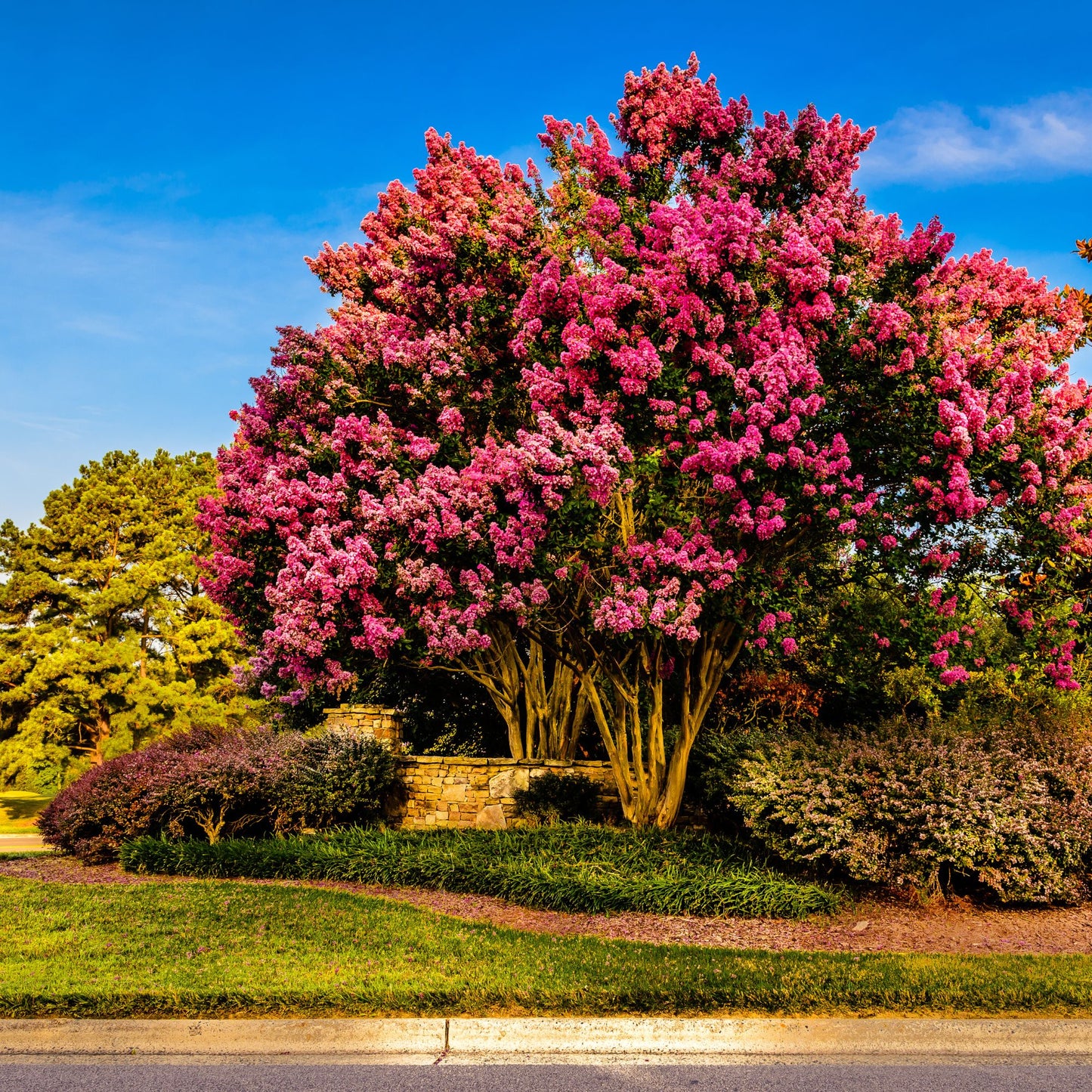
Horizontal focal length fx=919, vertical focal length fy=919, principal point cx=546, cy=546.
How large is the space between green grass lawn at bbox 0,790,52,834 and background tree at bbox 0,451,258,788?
1.05m

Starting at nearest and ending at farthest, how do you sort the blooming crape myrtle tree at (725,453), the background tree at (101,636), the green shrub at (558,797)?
the blooming crape myrtle tree at (725,453) < the green shrub at (558,797) < the background tree at (101,636)

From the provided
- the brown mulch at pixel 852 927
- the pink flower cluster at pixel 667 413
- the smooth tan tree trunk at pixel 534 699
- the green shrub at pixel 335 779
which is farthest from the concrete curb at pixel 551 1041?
the smooth tan tree trunk at pixel 534 699

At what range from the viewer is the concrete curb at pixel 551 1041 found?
512 centimetres

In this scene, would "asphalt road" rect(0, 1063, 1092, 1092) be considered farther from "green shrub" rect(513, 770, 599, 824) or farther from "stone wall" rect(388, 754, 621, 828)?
"stone wall" rect(388, 754, 621, 828)

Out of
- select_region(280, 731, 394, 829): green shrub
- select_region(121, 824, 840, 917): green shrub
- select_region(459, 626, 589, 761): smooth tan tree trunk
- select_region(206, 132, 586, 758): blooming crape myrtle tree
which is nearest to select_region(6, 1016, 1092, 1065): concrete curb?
select_region(121, 824, 840, 917): green shrub

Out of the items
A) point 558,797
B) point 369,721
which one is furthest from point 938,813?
point 369,721

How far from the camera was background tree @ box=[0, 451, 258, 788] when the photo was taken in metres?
25.4

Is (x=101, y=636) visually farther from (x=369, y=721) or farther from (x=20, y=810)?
(x=369, y=721)

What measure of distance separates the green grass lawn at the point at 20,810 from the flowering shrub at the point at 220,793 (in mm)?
12174

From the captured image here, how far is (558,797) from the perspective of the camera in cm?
1252

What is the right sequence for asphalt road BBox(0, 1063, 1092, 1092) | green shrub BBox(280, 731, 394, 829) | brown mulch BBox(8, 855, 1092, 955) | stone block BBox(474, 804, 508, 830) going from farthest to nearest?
stone block BBox(474, 804, 508, 830), green shrub BBox(280, 731, 394, 829), brown mulch BBox(8, 855, 1092, 955), asphalt road BBox(0, 1063, 1092, 1092)

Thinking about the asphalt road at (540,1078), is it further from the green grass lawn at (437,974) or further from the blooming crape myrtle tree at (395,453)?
the blooming crape myrtle tree at (395,453)

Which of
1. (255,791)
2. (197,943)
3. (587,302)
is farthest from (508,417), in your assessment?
(197,943)

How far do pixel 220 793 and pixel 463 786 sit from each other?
3.29m
